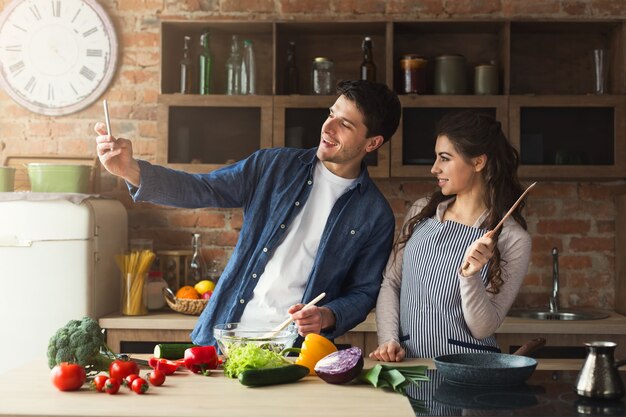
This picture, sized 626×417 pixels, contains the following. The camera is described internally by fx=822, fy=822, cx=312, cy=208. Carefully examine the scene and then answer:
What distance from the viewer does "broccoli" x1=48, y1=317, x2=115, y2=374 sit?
194cm

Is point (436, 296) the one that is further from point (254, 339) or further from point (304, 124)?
point (304, 124)

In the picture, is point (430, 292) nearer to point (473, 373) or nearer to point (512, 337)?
point (473, 373)

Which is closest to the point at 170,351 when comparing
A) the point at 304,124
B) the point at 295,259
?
the point at 295,259

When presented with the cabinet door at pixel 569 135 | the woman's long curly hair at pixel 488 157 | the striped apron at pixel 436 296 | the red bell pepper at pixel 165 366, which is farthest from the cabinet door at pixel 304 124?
the red bell pepper at pixel 165 366

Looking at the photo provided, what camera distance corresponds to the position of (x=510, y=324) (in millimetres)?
3502

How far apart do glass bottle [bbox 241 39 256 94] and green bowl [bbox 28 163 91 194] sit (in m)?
0.88

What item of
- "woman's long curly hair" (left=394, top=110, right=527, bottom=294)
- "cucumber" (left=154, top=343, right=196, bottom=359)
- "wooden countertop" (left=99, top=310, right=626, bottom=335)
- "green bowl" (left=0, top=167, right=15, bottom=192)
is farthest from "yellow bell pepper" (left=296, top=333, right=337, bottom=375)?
"green bowl" (left=0, top=167, right=15, bottom=192)

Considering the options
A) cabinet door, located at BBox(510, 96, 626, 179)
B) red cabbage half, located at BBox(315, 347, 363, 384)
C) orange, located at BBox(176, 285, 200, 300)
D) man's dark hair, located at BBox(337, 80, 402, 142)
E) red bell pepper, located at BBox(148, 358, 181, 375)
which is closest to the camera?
red cabbage half, located at BBox(315, 347, 363, 384)

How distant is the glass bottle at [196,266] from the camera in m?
4.06

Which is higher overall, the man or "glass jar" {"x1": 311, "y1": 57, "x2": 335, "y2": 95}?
"glass jar" {"x1": 311, "y1": 57, "x2": 335, "y2": 95}

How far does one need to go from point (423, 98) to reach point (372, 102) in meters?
1.09

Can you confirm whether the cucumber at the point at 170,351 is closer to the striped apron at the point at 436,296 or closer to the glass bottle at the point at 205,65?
the striped apron at the point at 436,296

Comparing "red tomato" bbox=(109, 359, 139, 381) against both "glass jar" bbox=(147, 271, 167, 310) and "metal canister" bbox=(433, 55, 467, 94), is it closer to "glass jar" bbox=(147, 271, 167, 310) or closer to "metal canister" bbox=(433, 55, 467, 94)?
"glass jar" bbox=(147, 271, 167, 310)

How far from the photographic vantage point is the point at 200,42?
410 centimetres
